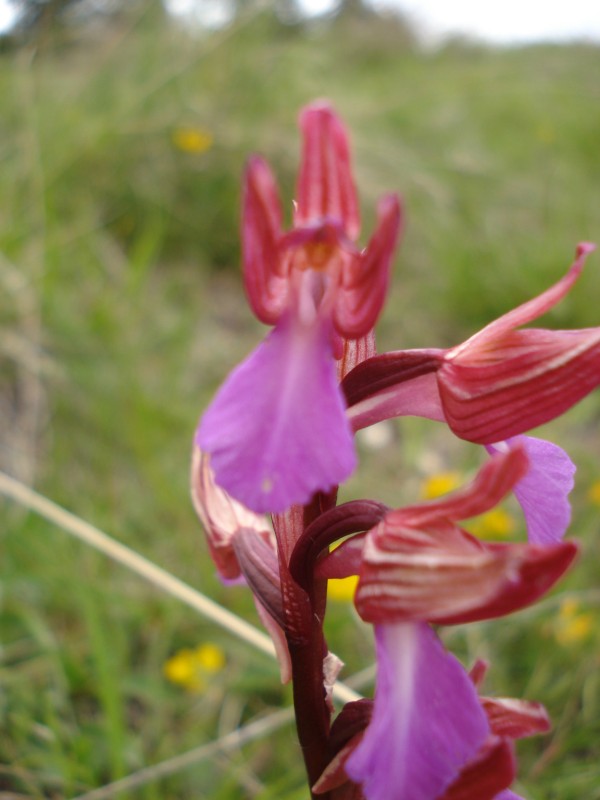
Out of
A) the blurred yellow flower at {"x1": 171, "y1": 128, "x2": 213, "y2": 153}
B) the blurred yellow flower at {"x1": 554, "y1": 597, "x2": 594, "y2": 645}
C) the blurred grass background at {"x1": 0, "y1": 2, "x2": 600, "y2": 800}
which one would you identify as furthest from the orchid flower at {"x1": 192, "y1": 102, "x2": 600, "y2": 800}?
the blurred yellow flower at {"x1": 171, "y1": 128, "x2": 213, "y2": 153}

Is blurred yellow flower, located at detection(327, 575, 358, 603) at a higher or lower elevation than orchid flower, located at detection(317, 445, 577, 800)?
lower

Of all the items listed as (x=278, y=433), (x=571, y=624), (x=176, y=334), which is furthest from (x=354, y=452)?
(x=176, y=334)

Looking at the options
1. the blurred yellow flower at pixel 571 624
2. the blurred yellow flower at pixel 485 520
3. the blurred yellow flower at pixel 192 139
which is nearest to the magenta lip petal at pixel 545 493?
the blurred yellow flower at pixel 571 624

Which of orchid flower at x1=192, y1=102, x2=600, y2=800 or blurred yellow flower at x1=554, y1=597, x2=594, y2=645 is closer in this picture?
orchid flower at x1=192, y1=102, x2=600, y2=800

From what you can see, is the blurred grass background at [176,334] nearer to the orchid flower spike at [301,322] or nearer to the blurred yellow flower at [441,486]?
the blurred yellow flower at [441,486]

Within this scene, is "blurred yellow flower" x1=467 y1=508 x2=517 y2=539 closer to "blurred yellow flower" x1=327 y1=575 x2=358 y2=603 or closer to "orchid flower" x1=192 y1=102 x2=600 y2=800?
"blurred yellow flower" x1=327 y1=575 x2=358 y2=603

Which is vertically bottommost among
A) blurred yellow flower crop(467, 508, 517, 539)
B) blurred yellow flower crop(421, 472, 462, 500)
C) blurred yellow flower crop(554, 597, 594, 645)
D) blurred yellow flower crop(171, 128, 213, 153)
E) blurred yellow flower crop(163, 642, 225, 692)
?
blurred yellow flower crop(554, 597, 594, 645)

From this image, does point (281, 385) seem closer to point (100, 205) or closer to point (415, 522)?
point (415, 522)
